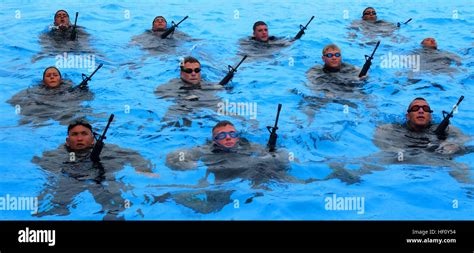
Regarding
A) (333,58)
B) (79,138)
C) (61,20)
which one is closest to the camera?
(79,138)

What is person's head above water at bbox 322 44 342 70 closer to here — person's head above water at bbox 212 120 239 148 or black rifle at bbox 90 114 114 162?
person's head above water at bbox 212 120 239 148

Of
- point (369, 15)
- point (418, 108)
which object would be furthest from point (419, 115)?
point (369, 15)

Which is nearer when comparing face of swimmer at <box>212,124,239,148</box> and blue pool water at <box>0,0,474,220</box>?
blue pool water at <box>0,0,474,220</box>

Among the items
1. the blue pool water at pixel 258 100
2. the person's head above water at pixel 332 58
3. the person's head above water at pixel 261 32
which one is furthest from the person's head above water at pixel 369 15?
the person's head above water at pixel 332 58

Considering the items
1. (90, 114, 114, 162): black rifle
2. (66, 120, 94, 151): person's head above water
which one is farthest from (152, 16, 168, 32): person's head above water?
(90, 114, 114, 162): black rifle

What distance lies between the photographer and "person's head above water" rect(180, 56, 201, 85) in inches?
468

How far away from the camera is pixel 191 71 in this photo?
1189cm

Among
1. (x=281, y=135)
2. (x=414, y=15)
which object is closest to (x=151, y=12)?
(x=414, y=15)

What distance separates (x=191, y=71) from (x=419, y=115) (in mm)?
4364

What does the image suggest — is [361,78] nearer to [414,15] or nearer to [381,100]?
[381,100]

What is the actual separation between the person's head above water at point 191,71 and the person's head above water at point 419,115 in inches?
163

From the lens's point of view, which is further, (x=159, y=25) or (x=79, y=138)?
(x=159, y=25)

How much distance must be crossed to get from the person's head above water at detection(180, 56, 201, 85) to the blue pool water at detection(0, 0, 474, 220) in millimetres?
615

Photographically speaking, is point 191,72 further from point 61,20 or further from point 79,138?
point 61,20
